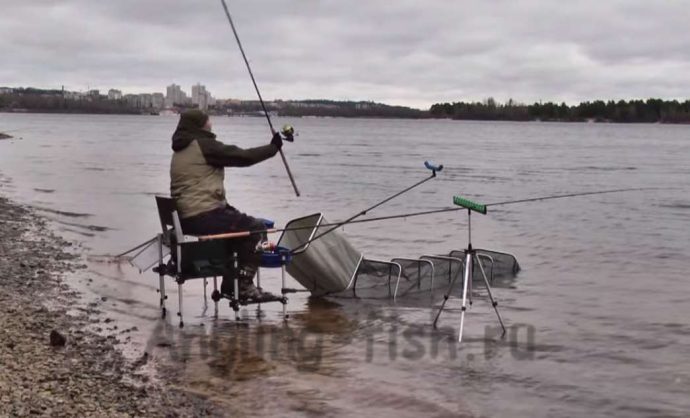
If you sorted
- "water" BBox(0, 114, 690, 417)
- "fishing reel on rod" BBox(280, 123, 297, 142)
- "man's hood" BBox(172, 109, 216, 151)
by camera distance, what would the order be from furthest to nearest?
"man's hood" BBox(172, 109, 216, 151) → "fishing reel on rod" BBox(280, 123, 297, 142) → "water" BBox(0, 114, 690, 417)

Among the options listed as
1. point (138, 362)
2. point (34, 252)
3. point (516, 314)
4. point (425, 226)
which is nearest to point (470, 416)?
point (138, 362)

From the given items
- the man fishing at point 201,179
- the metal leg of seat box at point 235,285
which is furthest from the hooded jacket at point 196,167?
the metal leg of seat box at point 235,285

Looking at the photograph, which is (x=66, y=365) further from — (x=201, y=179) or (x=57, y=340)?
(x=201, y=179)

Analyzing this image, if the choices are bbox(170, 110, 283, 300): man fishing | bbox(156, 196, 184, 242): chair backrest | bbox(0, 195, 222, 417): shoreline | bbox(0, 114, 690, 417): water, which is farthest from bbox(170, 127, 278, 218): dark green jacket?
bbox(0, 195, 222, 417): shoreline

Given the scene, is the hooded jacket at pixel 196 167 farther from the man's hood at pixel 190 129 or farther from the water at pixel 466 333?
the water at pixel 466 333

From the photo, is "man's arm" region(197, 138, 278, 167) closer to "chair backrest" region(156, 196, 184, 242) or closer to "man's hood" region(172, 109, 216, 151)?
"man's hood" region(172, 109, 216, 151)

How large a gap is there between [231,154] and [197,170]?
450mm

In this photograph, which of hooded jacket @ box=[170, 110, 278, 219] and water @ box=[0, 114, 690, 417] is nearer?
water @ box=[0, 114, 690, 417]

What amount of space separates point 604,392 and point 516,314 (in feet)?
10.1

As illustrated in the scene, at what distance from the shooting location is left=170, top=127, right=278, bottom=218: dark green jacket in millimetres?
8125

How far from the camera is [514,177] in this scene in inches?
1613

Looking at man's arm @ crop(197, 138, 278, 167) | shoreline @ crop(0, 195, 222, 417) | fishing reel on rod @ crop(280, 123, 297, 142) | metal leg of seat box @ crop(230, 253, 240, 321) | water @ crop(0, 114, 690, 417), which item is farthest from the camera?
metal leg of seat box @ crop(230, 253, 240, 321)

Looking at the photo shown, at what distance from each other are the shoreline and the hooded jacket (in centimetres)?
156

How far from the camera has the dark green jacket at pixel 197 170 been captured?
812 centimetres
